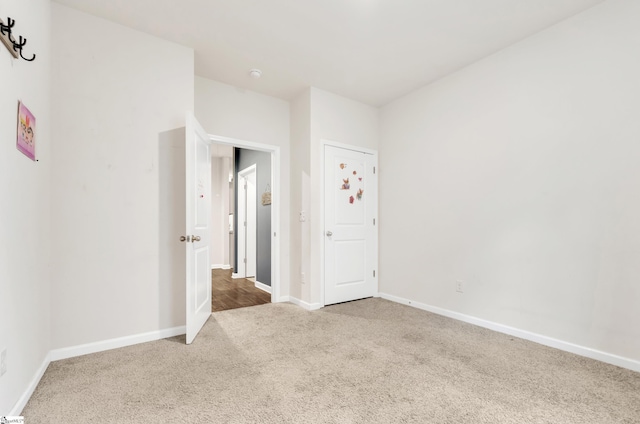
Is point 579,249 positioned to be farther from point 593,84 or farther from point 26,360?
point 26,360

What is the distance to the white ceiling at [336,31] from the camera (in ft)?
7.55

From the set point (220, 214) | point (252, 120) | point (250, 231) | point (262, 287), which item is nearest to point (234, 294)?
point (262, 287)

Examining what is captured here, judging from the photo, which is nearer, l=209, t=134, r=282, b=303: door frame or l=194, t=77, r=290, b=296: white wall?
l=194, t=77, r=290, b=296: white wall

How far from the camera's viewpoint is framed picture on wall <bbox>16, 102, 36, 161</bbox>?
65.2 inches

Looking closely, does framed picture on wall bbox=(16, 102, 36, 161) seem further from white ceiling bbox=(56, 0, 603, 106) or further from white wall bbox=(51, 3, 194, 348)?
white ceiling bbox=(56, 0, 603, 106)

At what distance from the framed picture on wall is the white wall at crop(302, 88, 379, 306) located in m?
2.44

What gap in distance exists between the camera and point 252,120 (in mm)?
3756

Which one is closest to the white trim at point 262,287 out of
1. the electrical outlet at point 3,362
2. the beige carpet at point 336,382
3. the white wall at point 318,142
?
the white wall at point 318,142

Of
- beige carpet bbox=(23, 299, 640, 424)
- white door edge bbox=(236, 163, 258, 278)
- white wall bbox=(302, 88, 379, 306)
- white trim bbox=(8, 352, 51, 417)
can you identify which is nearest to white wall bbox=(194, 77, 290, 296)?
white wall bbox=(302, 88, 379, 306)

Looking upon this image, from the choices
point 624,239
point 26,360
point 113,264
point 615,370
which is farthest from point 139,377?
point 624,239

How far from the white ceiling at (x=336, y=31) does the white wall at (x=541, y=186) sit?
0.99 feet

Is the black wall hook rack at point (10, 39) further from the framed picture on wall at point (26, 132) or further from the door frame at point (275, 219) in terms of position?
the door frame at point (275, 219)

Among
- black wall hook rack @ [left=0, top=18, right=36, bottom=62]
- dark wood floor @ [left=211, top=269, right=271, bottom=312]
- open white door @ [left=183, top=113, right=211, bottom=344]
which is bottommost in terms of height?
dark wood floor @ [left=211, top=269, right=271, bottom=312]

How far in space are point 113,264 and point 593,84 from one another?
4064mm
